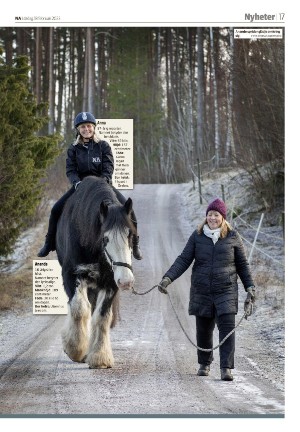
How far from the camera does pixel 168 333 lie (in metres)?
10.4

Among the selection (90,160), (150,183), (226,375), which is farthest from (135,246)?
(150,183)

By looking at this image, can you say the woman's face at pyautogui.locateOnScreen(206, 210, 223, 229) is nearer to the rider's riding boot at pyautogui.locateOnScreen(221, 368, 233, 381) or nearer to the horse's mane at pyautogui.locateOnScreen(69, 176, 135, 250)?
the horse's mane at pyautogui.locateOnScreen(69, 176, 135, 250)

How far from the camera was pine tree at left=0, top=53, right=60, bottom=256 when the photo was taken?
10.2 m

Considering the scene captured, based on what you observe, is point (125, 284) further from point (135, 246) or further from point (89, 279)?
point (89, 279)

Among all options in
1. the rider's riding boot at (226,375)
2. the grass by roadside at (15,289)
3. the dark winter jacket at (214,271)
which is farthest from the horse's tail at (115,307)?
the rider's riding boot at (226,375)

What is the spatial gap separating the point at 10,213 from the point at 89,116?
209 centimetres

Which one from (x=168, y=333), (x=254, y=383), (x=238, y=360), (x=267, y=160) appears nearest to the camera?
(x=254, y=383)

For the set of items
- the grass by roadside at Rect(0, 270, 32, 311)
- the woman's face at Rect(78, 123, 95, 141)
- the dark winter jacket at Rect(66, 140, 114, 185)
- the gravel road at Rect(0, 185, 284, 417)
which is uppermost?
the woman's face at Rect(78, 123, 95, 141)

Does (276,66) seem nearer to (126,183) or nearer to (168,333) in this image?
(126,183)

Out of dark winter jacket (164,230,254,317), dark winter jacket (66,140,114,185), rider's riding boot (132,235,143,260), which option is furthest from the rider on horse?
dark winter jacket (164,230,254,317)

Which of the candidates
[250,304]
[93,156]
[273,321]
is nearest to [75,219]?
[93,156]

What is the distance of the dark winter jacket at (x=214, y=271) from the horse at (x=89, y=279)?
732mm

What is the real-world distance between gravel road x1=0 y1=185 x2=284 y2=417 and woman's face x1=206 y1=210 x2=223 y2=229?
1.16 m
